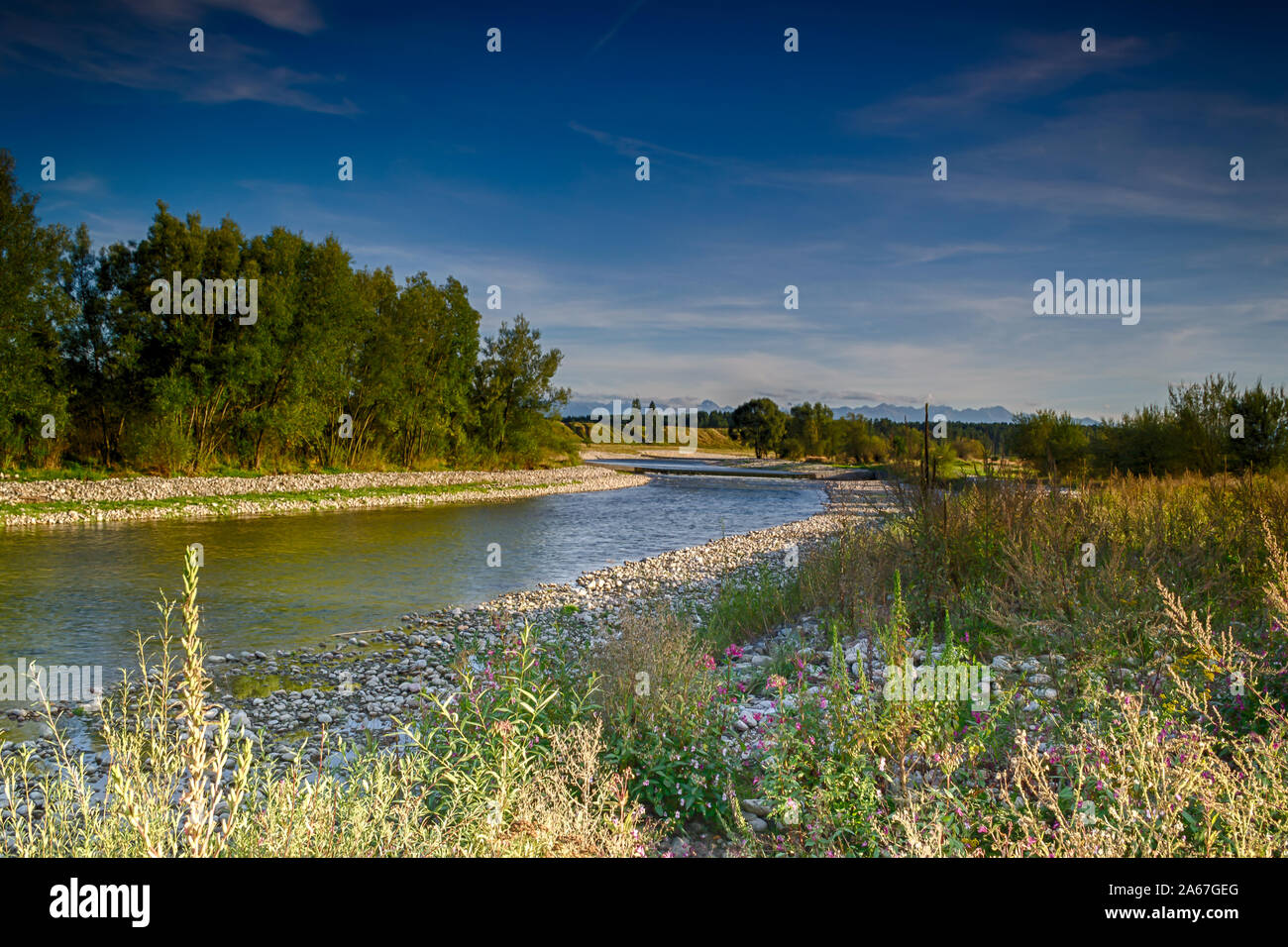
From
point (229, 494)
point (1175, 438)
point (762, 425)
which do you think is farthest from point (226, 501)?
point (762, 425)

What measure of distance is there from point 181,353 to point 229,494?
7517 millimetres

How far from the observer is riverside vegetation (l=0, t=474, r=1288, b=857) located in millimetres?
2547

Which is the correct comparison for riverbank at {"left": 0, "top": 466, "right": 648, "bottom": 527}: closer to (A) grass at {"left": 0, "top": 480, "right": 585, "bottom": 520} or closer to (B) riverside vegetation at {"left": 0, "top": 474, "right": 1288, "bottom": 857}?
(A) grass at {"left": 0, "top": 480, "right": 585, "bottom": 520}

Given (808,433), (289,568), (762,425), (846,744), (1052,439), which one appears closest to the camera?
(846,744)

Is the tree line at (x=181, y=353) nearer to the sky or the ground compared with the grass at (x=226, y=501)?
nearer to the sky

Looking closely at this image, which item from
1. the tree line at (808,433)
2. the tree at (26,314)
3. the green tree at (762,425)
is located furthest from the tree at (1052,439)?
the green tree at (762,425)

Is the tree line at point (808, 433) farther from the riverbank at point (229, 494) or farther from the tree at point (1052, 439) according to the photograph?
the riverbank at point (229, 494)

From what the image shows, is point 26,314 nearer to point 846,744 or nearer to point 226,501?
point 226,501

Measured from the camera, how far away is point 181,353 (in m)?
27.3

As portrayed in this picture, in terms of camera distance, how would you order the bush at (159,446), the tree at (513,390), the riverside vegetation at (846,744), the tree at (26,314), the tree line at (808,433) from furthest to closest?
1. the tree line at (808,433)
2. the tree at (513,390)
3. the bush at (159,446)
4. the tree at (26,314)
5. the riverside vegetation at (846,744)

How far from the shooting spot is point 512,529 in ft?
69.2

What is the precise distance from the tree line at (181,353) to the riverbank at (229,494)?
8.88 ft

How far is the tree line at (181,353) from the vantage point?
71.5 ft
